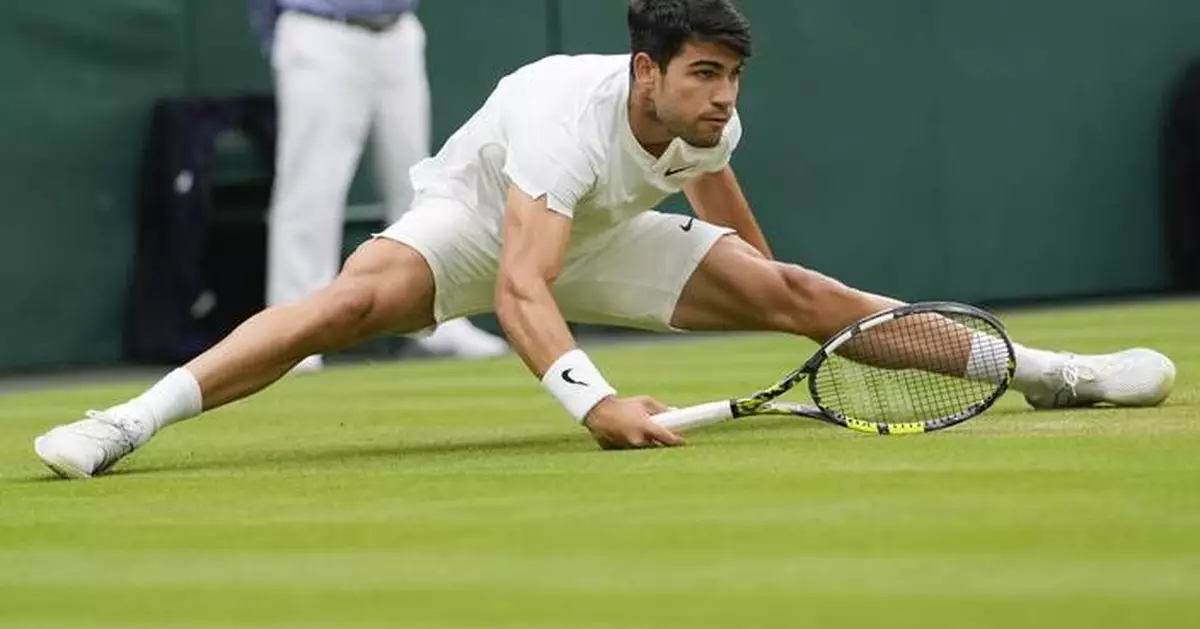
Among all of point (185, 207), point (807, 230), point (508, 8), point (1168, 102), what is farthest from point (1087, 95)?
point (185, 207)

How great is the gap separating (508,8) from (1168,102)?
16.0ft

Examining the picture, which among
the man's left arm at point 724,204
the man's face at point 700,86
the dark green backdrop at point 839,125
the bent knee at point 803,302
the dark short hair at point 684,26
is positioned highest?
the dark short hair at point 684,26

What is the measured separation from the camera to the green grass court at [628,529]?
3953 millimetres

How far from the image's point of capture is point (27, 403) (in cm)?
1010

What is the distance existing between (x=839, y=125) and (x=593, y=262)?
8.12m

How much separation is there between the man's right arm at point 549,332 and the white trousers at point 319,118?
5.36 m

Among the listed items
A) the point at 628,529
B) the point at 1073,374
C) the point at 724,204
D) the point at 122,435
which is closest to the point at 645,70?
the point at 724,204

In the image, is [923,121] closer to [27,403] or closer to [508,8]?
[508,8]

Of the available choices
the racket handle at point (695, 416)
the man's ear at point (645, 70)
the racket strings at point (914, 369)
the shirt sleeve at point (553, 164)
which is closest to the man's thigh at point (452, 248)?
the shirt sleeve at point (553, 164)

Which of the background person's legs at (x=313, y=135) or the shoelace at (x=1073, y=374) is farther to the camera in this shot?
the background person's legs at (x=313, y=135)

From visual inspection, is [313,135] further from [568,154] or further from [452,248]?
[568,154]

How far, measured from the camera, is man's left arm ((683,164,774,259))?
23.3 feet

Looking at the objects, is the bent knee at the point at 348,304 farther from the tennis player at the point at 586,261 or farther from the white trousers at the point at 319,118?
the white trousers at the point at 319,118

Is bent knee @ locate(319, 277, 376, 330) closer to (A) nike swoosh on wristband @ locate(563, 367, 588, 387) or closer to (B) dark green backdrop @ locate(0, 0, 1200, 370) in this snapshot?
(A) nike swoosh on wristband @ locate(563, 367, 588, 387)
